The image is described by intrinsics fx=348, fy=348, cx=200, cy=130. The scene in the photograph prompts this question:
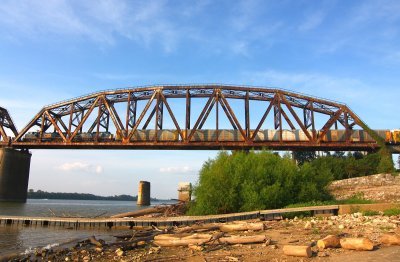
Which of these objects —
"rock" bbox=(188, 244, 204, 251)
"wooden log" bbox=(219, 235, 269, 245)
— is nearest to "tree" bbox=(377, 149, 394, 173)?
"wooden log" bbox=(219, 235, 269, 245)

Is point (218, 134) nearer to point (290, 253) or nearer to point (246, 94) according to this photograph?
point (246, 94)

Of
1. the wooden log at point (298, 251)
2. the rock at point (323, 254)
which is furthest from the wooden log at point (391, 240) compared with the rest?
the wooden log at point (298, 251)

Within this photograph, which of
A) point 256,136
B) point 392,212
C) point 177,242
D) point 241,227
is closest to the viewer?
point 177,242

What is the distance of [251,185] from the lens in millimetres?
28516

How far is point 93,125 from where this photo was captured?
86.3m

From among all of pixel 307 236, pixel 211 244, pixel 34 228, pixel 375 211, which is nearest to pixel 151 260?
pixel 211 244

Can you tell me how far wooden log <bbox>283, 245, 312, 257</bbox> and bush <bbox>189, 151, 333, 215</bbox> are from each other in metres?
15.0

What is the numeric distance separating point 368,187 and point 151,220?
30080 millimetres

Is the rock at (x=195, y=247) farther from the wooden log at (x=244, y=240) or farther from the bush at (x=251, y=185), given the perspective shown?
the bush at (x=251, y=185)

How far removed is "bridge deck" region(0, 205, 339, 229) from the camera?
2550 cm

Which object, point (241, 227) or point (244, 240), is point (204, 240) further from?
point (241, 227)

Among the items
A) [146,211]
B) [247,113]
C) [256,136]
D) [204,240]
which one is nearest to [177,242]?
[204,240]

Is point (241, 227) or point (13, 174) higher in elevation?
point (13, 174)

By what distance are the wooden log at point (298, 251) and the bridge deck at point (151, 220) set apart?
12684mm
